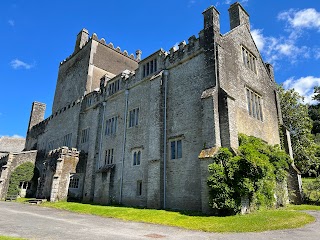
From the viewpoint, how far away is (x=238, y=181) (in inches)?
520

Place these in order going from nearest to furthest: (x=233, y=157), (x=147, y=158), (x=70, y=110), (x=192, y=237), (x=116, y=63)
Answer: (x=192, y=237) → (x=233, y=157) → (x=147, y=158) → (x=70, y=110) → (x=116, y=63)

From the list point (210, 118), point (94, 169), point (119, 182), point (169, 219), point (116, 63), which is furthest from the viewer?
point (116, 63)

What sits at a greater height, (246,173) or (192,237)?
(246,173)

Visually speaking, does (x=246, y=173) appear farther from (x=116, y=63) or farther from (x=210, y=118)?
(x=116, y=63)

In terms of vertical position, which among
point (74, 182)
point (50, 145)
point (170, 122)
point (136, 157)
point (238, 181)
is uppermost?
point (50, 145)

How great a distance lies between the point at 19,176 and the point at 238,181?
1169 inches

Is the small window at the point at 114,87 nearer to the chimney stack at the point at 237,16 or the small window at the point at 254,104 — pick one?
the chimney stack at the point at 237,16

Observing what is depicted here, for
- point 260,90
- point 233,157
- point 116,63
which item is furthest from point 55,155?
point 260,90

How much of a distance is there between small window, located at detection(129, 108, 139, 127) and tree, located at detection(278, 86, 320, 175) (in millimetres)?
18895

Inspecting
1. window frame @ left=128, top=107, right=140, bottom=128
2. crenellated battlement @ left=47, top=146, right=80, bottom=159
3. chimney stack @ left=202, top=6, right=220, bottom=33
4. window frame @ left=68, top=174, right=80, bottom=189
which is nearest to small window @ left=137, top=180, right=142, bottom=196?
window frame @ left=128, top=107, right=140, bottom=128

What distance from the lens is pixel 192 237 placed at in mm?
8758

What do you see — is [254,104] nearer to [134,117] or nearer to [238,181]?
[238,181]

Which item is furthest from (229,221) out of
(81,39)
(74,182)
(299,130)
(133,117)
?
(81,39)

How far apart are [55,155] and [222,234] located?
22194 millimetres
